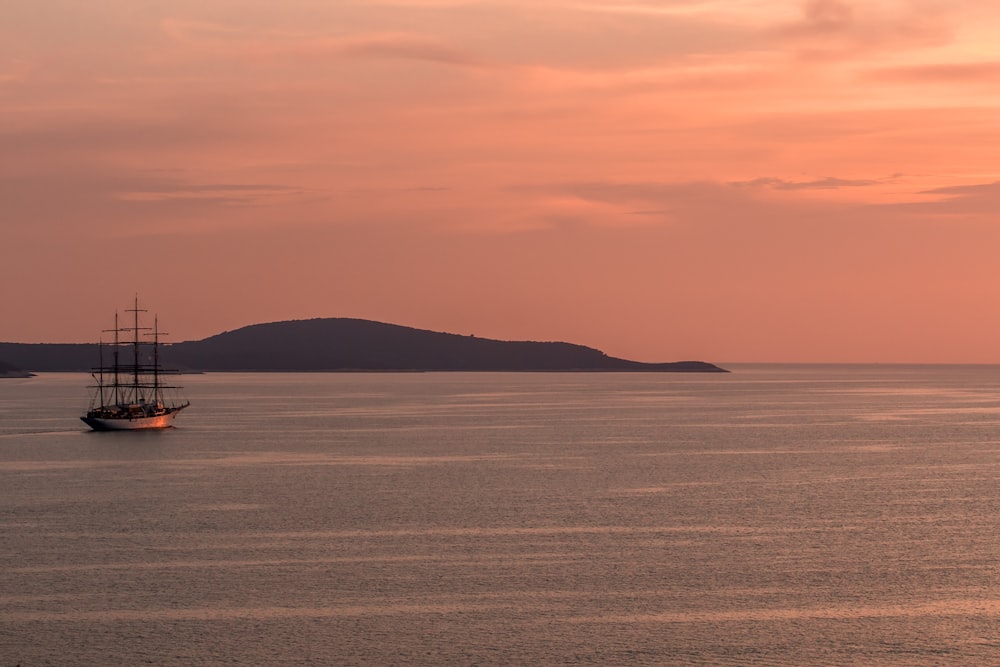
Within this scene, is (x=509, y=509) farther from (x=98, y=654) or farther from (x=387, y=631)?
(x=98, y=654)

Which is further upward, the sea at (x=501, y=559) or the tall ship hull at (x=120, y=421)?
the tall ship hull at (x=120, y=421)

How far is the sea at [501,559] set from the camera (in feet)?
139

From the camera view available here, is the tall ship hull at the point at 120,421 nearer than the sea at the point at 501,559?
No

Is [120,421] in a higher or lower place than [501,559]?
higher

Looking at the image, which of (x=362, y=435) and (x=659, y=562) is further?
(x=362, y=435)

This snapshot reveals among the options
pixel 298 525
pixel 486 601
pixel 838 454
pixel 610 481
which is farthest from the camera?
pixel 838 454

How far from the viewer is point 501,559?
56.4 meters

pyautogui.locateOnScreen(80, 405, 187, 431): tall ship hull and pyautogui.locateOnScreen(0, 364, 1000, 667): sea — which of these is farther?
pyautogui.locateOnScreen(80, 405, 187, 431): tall ship hull

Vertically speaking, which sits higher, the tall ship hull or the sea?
the tall ship hull

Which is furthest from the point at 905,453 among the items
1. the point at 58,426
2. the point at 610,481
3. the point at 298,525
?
the point at 58,426

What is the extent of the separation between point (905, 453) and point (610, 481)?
37.4 meters

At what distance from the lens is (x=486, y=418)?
589 feet

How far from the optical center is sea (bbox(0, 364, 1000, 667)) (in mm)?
42250

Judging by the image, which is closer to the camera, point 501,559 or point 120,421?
point 501,559
